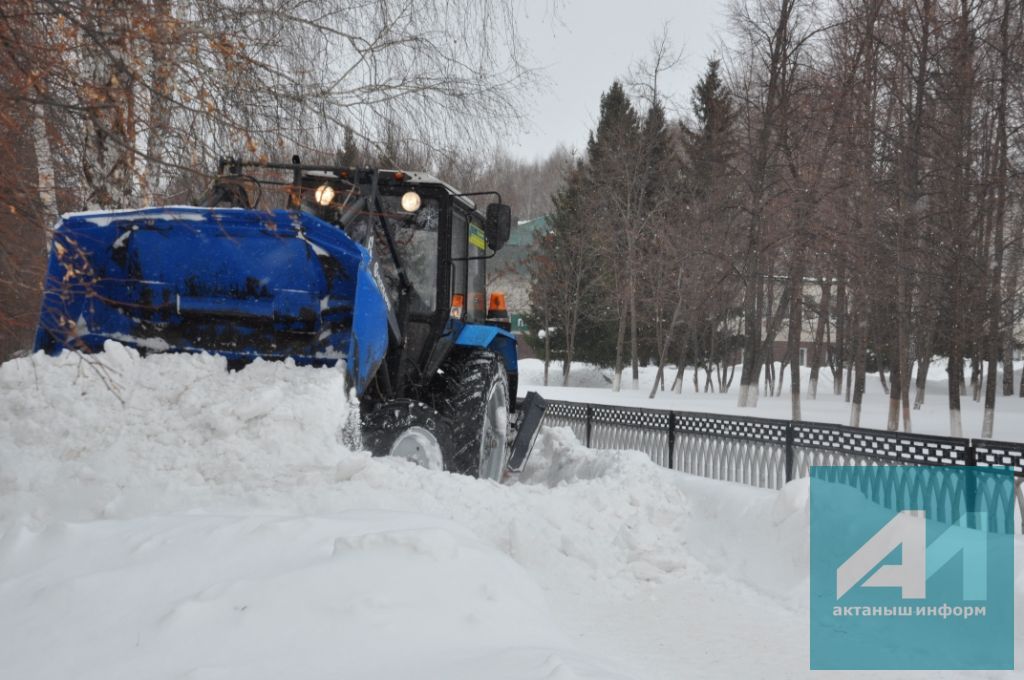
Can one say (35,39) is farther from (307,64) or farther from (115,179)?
(307,64)

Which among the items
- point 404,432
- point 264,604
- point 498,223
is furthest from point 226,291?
point 264,604

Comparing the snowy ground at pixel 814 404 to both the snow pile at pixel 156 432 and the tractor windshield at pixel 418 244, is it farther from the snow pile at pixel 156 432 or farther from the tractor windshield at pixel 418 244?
the snow pile at pixel 156 432

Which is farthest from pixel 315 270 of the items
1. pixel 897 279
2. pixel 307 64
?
pixel 897 279

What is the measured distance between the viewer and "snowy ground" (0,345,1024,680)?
3.27m

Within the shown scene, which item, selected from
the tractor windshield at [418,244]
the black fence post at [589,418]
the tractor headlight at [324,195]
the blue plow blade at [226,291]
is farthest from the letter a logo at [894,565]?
the black fence post at [589,418]

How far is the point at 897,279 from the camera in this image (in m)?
18.5

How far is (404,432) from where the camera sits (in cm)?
632

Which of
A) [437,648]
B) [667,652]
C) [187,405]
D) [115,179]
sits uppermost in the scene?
[115,179]

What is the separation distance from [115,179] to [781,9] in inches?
799

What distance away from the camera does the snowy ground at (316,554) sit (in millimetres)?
3273

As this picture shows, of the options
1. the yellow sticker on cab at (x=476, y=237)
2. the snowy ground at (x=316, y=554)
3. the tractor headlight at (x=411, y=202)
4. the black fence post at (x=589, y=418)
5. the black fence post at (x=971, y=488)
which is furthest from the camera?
the black fence post at (x=589, y=418)

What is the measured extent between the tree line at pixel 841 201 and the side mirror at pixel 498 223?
12.7 metres

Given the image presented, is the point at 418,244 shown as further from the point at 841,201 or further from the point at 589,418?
the point at 841,201

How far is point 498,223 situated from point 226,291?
232 cm
